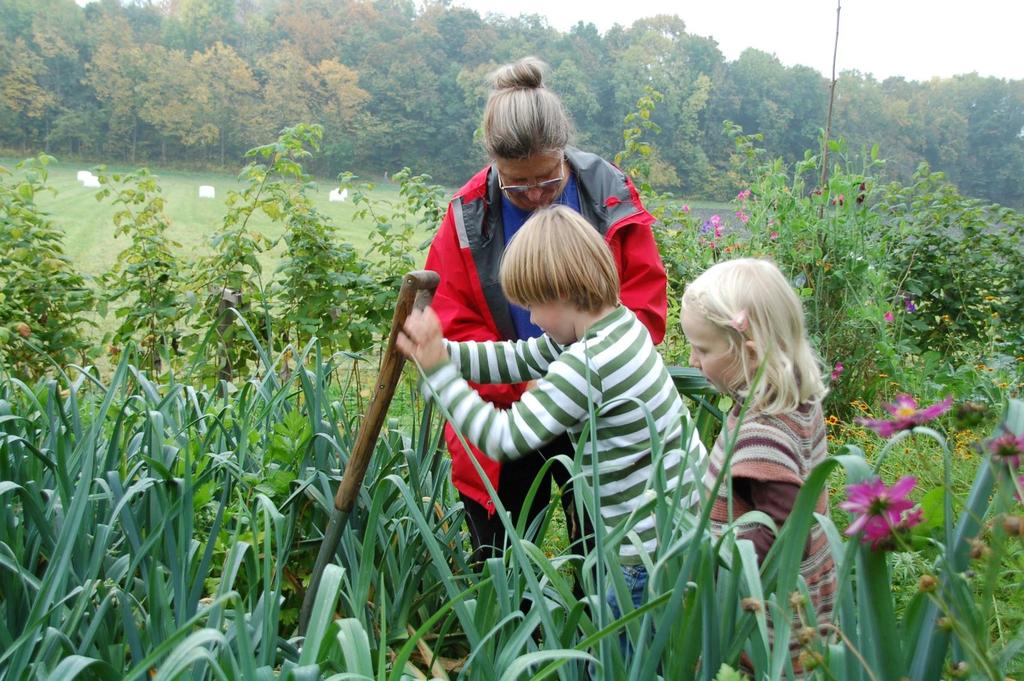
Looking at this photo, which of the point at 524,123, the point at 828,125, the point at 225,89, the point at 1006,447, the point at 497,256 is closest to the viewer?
the point at 1006,447

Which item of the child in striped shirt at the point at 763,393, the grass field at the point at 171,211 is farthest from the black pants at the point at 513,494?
the grass field at the point at 171,211

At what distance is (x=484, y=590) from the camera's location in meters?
1.30

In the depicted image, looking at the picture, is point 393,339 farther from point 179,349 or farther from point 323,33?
point 323,33

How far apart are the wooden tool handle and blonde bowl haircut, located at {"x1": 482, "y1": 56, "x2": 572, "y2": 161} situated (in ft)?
2.01

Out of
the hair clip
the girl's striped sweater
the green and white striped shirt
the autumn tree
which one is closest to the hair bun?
the green and white striped shirt

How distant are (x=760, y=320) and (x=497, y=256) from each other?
87 centimetres

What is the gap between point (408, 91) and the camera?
5656mm

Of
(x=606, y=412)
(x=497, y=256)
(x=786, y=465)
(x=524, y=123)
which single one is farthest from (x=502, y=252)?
(x=786, y=465)

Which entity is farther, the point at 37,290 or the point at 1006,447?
the point at 37,290

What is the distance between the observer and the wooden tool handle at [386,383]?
4.65ft

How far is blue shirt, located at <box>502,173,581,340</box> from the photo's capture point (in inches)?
88.0

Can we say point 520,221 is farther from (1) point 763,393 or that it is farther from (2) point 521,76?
(1) point 763,393

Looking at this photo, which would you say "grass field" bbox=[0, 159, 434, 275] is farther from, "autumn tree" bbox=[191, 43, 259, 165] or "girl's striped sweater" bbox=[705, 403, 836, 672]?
"girl's striped sweater" bbox=[705, 403, 836, 672]

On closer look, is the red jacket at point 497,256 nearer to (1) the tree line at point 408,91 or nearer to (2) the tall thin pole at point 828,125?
(2) the tall thin pole at point 828,125
